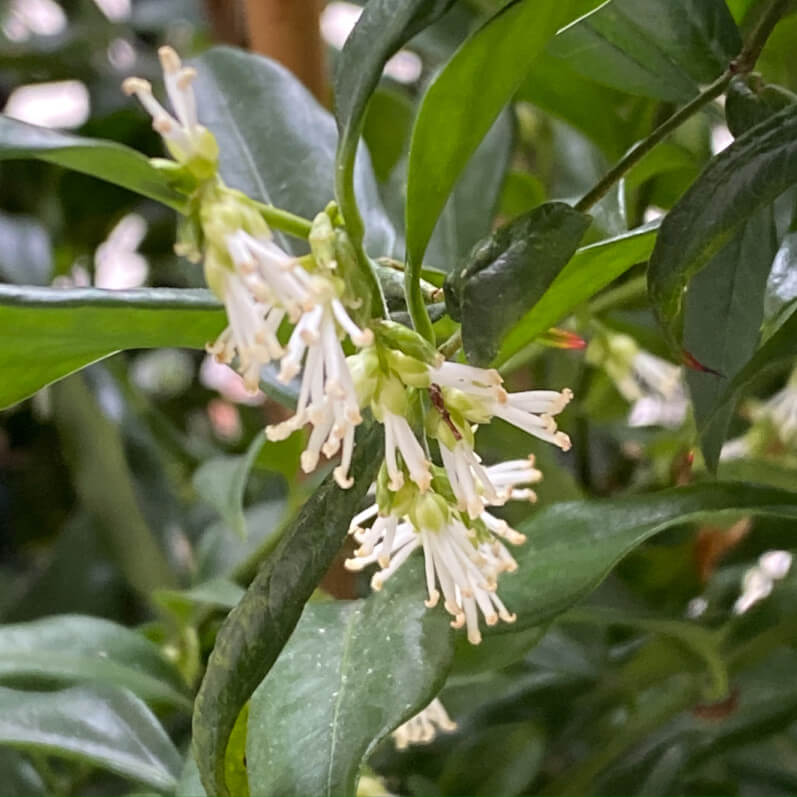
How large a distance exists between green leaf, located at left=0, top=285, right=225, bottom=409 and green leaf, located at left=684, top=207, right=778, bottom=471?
5.7 inches

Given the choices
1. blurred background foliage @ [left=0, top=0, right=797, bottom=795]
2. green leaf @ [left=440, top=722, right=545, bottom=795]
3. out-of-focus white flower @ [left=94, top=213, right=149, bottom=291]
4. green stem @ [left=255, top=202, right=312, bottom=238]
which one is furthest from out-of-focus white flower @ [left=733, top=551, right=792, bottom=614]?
out-of-focus white flower @ [left=94, top=213, right=149, bottom=291]

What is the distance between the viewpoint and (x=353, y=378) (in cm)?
24

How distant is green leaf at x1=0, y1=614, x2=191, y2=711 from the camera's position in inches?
15.2

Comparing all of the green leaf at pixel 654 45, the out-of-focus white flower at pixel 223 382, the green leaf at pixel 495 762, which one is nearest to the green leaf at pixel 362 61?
the green leaf at pixel 654 45

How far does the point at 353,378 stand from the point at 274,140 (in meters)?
0.19

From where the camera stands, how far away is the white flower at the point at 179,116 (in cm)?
21

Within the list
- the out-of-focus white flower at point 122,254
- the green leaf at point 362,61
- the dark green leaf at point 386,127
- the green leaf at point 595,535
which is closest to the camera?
the green leaf at point 362,61

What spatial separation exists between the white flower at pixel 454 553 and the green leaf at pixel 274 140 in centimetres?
14

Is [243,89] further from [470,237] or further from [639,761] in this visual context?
[639,761]

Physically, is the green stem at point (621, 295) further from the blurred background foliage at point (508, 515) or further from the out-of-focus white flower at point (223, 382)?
the out-of-focus white flower at point (223, 382)

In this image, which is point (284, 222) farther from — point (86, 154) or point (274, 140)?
point (274, 140)

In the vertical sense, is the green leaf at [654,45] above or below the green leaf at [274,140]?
above

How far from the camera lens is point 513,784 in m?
0.48

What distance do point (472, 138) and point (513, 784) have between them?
35cm
